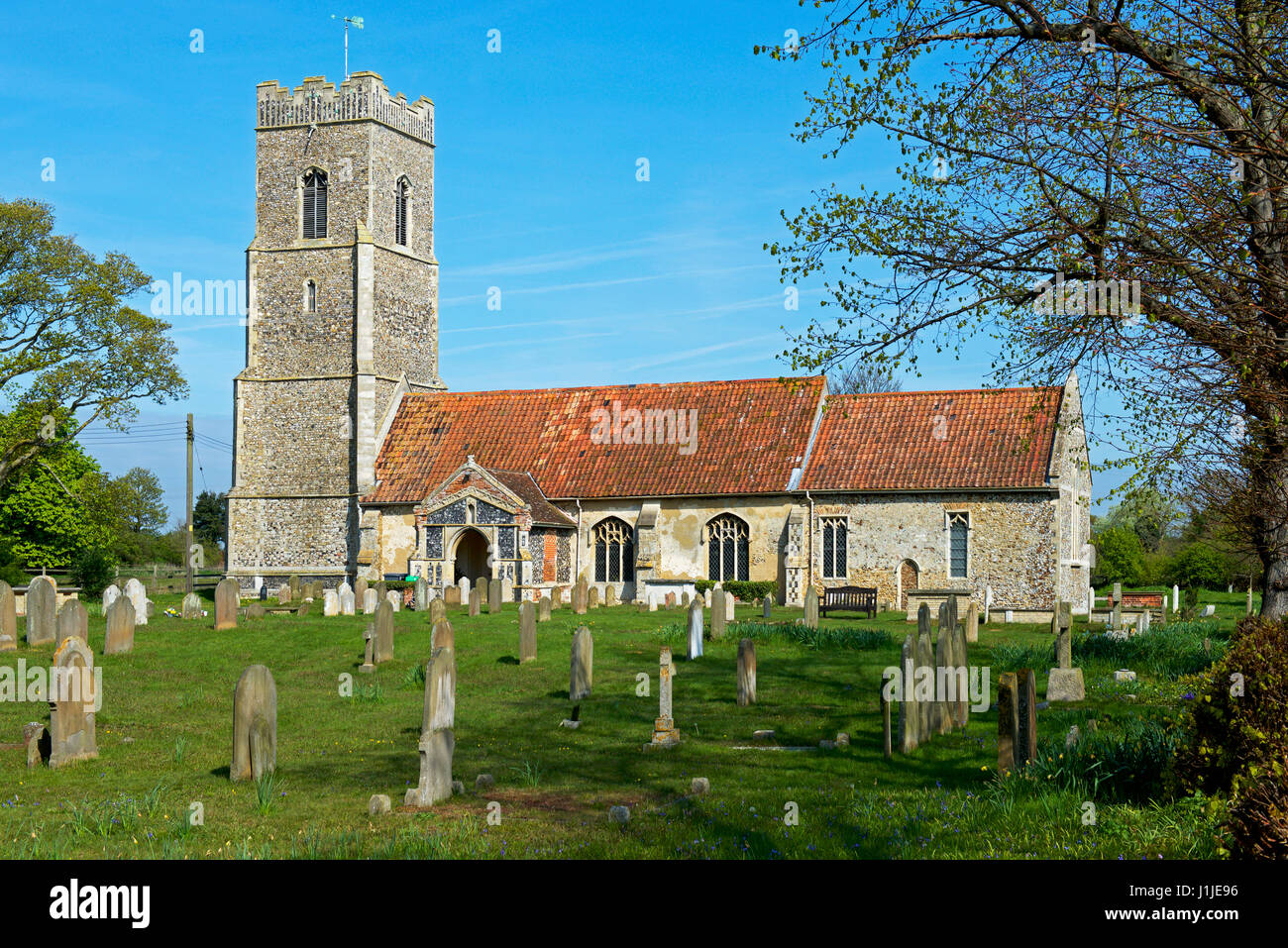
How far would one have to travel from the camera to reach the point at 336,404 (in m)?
41.0

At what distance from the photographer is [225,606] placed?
24.6 meters

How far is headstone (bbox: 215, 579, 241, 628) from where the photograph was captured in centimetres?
2436

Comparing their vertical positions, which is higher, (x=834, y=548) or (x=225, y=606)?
(x=834, y=548)

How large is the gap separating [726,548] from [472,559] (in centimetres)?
832

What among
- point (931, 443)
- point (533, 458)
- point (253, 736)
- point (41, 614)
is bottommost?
point (253, 736)

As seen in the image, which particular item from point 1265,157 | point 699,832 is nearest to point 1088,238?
point 1265,157

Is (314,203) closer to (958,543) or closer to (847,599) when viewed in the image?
(847,599)

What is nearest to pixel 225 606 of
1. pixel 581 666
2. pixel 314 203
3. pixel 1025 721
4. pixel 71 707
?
pixel 581 666

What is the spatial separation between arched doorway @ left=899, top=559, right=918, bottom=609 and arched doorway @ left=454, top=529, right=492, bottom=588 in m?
12.8

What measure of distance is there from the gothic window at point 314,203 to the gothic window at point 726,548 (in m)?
18.7

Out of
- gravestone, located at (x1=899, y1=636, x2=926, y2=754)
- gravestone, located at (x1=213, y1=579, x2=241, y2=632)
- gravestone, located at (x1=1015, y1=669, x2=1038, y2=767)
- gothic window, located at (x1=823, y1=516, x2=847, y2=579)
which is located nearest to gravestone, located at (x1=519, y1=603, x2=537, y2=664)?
gravestone, located at (x1=213, y1=579, x2=241, y2=632)

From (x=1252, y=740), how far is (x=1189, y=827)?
0.67 meters

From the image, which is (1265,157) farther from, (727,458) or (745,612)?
(727,458)

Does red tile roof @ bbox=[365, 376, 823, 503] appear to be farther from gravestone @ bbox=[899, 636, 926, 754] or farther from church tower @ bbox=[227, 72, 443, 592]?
gravestone @ bbox=[899, 636, 926, 754]
